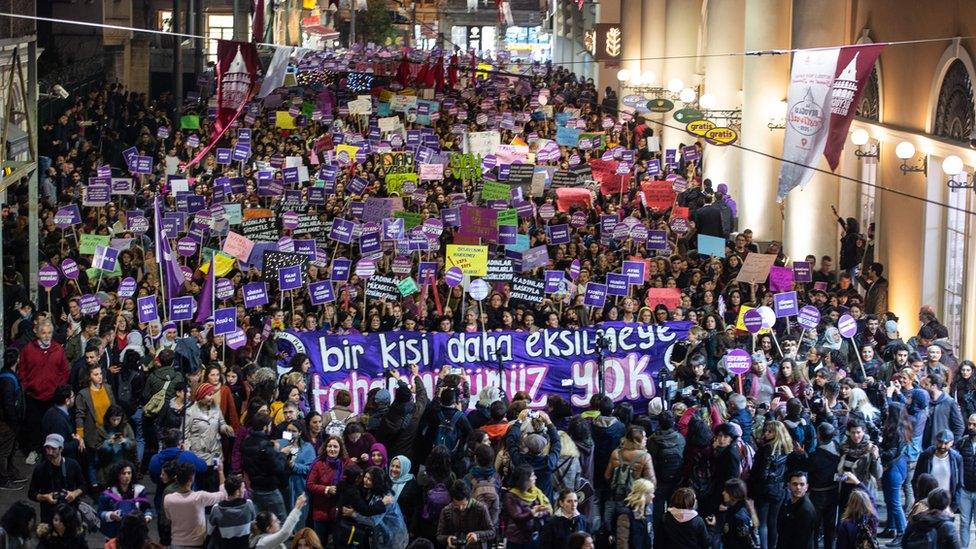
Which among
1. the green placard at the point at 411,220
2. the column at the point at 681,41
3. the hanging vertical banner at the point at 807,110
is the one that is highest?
the column at the point at 681,41

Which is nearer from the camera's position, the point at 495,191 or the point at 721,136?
the point at 495,191

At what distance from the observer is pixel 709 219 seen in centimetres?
2614

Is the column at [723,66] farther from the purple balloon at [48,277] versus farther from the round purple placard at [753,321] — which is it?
the purple balloon at [48,277]

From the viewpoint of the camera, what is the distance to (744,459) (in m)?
13.8

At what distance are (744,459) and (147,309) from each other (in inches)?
290

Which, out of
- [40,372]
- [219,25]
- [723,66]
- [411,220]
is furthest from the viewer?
[219,25]

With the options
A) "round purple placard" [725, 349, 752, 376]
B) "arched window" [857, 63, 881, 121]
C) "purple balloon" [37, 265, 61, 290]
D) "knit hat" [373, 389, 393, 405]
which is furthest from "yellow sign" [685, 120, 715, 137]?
"knit hat" [373, 389, 393, 405]

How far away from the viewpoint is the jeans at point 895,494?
1493cm

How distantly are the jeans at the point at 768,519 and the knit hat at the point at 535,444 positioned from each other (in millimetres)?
2026

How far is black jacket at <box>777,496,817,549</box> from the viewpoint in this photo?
12.9 m

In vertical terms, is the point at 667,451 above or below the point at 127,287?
A: below

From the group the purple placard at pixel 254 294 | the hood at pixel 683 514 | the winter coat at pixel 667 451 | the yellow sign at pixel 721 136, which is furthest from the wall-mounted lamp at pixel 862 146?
the hood at pixel 683 514

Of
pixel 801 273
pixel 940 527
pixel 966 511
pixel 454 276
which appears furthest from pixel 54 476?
pixel 801 273

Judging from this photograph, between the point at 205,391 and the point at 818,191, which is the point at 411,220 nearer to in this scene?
the point at 818,191
